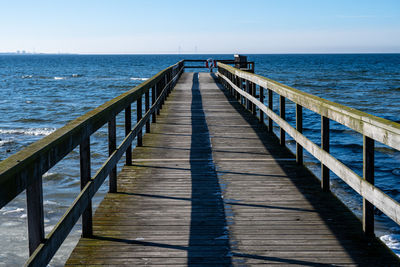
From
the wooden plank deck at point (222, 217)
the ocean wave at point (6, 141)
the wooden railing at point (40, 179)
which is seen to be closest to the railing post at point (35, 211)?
the wooden railing at point (40, 179)

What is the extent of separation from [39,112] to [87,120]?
80.4 feet

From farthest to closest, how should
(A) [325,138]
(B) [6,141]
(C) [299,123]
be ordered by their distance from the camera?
(B) [6,141] < (C) [299,123] < (A) [325,138]

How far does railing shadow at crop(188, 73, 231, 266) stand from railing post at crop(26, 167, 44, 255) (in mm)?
1215

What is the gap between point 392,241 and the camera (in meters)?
7.20

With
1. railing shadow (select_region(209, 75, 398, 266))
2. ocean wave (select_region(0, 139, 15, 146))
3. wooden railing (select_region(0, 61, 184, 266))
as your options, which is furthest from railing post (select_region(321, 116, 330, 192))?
ocean wave (select_region(0, 139, 15, 146))

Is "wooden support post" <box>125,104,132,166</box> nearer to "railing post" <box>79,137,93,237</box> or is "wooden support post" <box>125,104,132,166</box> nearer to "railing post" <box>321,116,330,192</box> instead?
"railing post" <box>79,137,93,237</box>

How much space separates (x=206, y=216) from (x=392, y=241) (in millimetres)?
3898

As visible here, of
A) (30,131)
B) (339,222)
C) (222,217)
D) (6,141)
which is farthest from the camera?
(30,131)

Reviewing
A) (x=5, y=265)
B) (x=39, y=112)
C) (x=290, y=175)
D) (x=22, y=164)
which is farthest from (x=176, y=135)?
(x=39, y=112)

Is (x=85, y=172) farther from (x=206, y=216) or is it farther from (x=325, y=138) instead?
(x=325, y=138)

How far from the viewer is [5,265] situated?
6.05 metres

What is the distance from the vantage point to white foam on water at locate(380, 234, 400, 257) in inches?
272

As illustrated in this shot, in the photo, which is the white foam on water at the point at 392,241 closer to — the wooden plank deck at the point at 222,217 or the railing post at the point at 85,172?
the wooden plank deck at the point at 222,217

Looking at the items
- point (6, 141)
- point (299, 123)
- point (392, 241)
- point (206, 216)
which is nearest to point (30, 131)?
point (6, 141)
